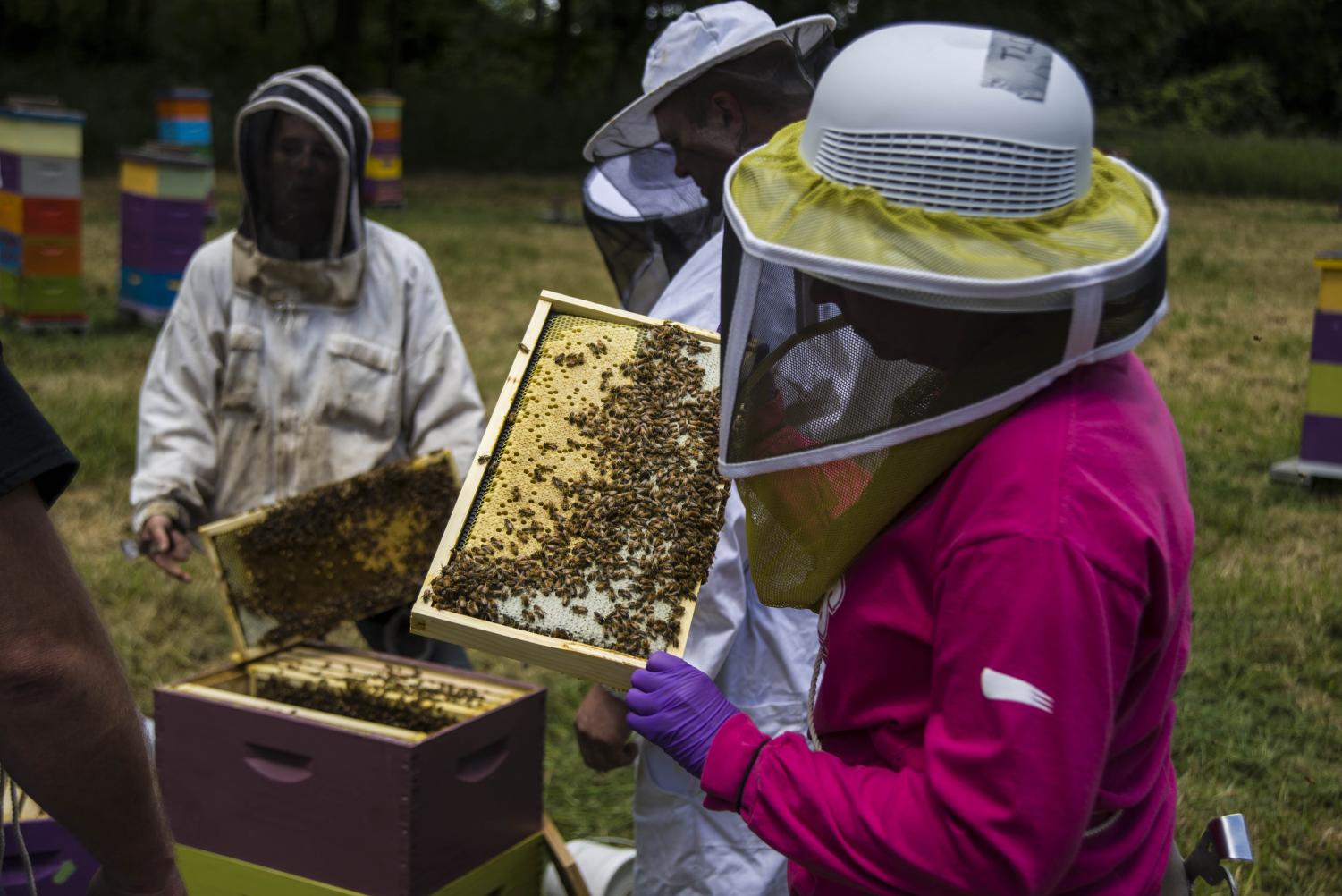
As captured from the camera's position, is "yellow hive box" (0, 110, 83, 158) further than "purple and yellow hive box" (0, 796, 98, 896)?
Yes

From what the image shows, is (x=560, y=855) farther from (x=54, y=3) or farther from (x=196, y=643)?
(x=54, y=3)

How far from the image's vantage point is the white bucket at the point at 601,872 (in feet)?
10.6

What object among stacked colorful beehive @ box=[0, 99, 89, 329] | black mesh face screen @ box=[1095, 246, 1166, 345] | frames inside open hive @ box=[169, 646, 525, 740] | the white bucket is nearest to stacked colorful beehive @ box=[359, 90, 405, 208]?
stacked colorful beehive @ box=[0, 99, 89, 329]

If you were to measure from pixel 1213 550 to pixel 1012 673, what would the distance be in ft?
17.0

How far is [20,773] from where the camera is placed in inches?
58.3

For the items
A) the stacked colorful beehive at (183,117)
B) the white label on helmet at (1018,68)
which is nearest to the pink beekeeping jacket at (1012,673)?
the white label on helmet at (1018,68)

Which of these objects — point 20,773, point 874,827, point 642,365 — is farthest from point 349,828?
point 874,827

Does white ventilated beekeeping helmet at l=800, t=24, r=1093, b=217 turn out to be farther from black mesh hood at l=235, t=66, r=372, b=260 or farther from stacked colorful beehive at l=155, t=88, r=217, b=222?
stacked colorful beehive at l=155, t=88, r=217, b=222

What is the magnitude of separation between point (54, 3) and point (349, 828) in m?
29.9

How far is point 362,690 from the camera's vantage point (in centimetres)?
314

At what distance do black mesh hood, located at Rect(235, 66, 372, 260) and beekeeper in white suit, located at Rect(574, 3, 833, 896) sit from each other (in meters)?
1.09

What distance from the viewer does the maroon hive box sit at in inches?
109

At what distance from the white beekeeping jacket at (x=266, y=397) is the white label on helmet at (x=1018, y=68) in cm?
240

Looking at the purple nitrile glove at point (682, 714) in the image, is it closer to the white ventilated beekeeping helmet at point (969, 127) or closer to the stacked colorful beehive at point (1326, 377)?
the white ventilated beekeeping helmet at point (969, 127)
